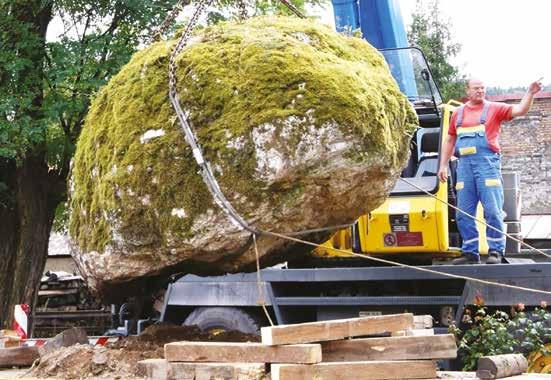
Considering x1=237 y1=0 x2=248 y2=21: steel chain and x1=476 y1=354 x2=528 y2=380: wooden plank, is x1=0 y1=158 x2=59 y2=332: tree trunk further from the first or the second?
x1=476 y1=354 x2=528 y2=380: wooden plank

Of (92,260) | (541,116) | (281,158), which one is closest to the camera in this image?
(281,158)

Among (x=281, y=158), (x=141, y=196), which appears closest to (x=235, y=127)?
(x=281, y=158)

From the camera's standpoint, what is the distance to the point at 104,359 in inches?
238

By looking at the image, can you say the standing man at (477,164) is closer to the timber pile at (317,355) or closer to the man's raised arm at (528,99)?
the man's raised arm at (528,99)

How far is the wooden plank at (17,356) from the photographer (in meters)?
7.05

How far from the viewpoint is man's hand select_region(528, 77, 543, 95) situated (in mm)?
7133

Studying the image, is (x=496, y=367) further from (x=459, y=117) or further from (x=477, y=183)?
(x=459, y=117)

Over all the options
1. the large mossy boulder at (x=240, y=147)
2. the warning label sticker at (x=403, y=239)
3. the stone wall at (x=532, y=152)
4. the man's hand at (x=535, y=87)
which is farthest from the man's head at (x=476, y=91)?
the stone wall at (x=532, y=152)

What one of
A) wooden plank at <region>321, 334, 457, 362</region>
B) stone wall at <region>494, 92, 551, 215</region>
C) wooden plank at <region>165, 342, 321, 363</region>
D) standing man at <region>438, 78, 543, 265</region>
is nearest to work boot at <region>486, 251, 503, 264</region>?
standing man at <region>438, 78, 543, 265</region>

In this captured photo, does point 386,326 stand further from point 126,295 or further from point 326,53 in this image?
point 126,295

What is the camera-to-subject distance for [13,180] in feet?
43.3

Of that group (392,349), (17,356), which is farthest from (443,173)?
(17,356)

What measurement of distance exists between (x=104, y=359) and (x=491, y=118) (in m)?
3.95

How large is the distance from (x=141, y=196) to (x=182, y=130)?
0.53 m
